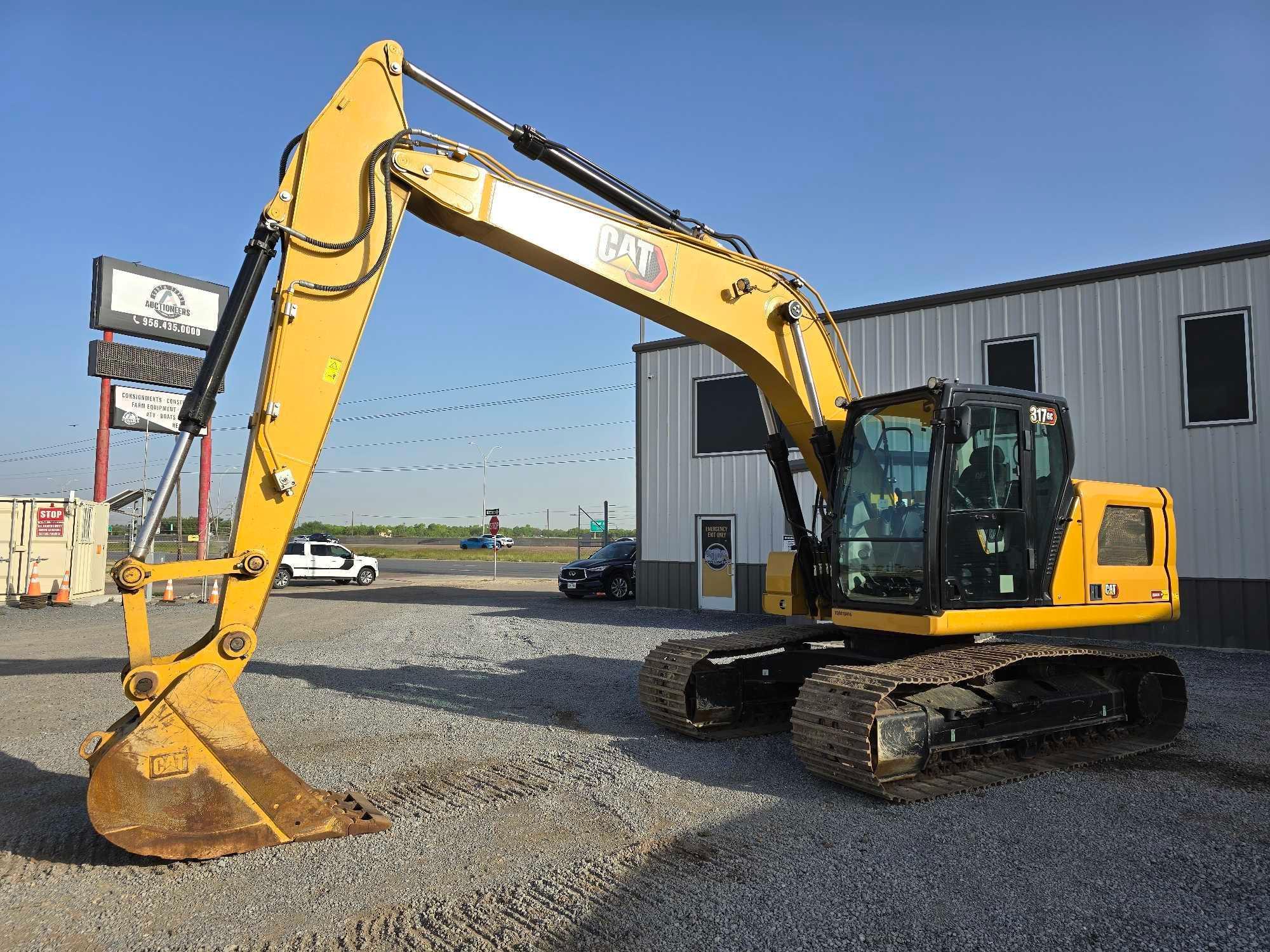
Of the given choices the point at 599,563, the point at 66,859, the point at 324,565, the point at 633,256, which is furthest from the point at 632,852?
the point at 324,565

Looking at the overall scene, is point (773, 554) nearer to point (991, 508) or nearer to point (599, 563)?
point (991, 508)

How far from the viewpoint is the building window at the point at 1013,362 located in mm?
14672

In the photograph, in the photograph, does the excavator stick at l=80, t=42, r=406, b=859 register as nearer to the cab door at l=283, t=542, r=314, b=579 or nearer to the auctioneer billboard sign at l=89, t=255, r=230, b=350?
the auctioneer billboard sign at l=89, t=255, r=230, b=350

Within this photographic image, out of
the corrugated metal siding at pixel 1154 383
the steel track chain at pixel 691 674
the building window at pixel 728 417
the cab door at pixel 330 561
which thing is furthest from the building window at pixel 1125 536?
the cab door at pixel 330 561

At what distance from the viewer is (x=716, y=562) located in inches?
725

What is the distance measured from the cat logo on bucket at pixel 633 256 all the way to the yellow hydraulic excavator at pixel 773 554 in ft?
0.06

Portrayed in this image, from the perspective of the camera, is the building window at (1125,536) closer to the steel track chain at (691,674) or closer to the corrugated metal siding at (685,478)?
the steel track chain at (691,674)

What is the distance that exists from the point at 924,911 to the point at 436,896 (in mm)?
2282

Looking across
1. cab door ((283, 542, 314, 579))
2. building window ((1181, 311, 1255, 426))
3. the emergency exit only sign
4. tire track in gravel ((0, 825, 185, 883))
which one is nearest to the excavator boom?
tire track in gravel ((0, 825, 185, 883))

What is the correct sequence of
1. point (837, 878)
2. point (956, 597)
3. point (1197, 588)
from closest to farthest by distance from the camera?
point (837, 878) → point (956, 597) → point (1197, 588)

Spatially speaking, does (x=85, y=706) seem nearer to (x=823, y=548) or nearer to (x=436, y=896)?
(x=436, y=896)

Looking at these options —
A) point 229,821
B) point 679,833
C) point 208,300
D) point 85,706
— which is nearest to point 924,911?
point 679,833

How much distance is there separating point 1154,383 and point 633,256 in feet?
35.1

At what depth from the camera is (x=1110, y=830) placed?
512cm
